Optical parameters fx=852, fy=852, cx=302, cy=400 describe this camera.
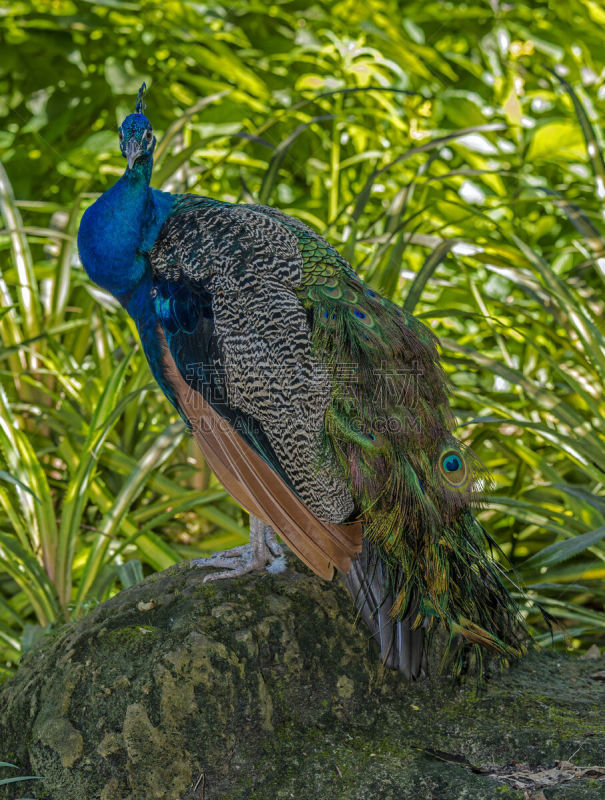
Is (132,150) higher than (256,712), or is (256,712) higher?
(132,150)

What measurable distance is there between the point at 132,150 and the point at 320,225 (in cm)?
199

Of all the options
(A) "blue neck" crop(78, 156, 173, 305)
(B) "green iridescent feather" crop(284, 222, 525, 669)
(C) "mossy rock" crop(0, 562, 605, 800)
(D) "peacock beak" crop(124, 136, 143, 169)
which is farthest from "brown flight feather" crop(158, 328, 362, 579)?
(D) "peacock beak" crop(124, 136, 143, 169)

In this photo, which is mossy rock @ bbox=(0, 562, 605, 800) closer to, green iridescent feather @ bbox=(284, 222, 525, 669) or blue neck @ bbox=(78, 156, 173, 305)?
green iridescent feather @ bbox=(284, 222, 525, 669)

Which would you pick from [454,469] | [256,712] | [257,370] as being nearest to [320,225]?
[257,370]

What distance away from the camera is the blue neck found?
2.52m

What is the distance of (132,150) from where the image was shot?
8.17 ft

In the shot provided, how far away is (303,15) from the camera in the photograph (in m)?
5.17

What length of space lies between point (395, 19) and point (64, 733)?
4405mm

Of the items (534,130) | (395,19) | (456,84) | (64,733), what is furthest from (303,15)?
(64,733)

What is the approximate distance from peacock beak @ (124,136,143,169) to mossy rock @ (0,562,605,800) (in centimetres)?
123

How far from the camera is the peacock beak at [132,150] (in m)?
2.49

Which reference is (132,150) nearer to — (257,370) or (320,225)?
(257,370)

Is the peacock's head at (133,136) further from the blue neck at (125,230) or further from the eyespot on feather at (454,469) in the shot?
the eyespot on feather at (454,469)

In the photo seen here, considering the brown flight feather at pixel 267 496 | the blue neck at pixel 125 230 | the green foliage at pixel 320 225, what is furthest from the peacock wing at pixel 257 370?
the green foliage at pixel 320 225
